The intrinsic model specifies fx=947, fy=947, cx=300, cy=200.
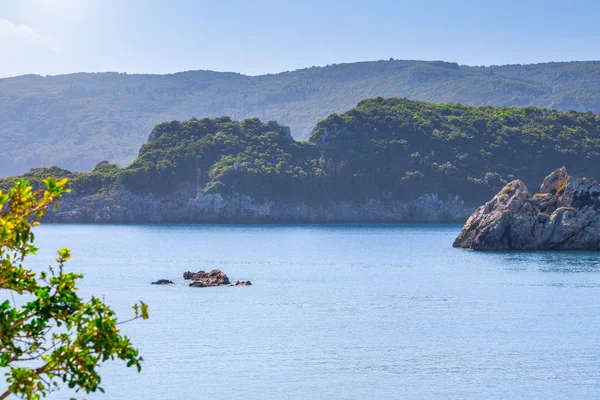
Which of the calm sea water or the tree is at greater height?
the tree

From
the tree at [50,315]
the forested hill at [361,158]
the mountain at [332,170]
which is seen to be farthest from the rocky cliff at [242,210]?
the tree at [50,315]

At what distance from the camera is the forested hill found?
173 meters

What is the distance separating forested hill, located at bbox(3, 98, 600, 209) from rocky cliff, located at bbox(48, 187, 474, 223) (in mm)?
1235

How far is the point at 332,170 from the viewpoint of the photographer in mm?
177000

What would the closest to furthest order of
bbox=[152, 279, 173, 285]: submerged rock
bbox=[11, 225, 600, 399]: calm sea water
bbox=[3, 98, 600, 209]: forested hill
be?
bbox=[11, 225, 600, 399]: calm sea water → bbox=[152, 279, 173, 285]: submerged rock → bbox=[3, 98, 600, 209]: forested hill

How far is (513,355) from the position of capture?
1583 inches

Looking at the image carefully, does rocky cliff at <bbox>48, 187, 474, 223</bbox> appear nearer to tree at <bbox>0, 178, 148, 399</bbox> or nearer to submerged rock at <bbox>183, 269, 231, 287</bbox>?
submerged rock at <bbox>183, 269, 231, 287</bbox>

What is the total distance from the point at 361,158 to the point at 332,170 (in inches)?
254

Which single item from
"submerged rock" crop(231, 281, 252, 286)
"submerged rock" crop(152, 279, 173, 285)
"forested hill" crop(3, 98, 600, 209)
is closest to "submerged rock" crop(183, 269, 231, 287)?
"submerged rock" crop(231, 281, 252, 286)

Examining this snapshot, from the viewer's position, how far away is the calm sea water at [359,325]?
114ft

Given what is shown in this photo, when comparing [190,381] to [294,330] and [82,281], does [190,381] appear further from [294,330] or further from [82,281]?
[82,281]

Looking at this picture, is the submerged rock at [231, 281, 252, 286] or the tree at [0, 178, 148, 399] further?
the submerged rock at [231, 281, 252, 286]

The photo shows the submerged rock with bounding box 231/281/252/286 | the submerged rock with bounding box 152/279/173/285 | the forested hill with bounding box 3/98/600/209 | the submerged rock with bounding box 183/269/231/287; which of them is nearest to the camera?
the submerged rock with bounding box 183/269/231/287

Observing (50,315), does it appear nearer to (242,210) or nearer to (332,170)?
(242,210)
